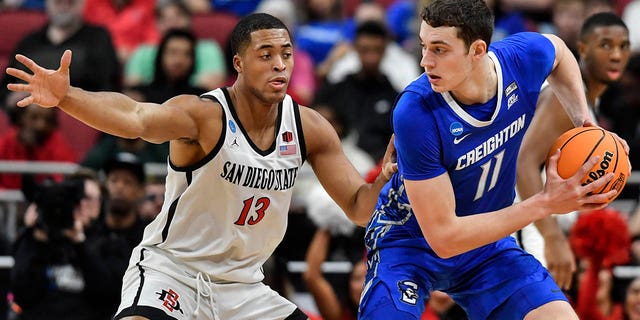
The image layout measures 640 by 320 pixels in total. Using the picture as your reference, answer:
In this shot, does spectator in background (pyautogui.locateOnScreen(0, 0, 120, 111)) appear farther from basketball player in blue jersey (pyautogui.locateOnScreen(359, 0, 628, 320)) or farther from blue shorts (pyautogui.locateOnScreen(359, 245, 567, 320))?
blue shorts (pyautogui.locateOnScreen(359, 245, 567, 320))

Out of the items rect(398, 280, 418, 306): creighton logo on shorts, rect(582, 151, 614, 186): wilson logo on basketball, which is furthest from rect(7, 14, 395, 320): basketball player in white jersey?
rect(582, 151, 614, 186): wilson logo on basketball

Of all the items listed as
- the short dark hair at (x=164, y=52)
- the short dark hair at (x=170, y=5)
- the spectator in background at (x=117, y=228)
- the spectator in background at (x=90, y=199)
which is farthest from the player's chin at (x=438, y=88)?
the short dark hair at (x=170, y=5)

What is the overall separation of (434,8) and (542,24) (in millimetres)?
7445

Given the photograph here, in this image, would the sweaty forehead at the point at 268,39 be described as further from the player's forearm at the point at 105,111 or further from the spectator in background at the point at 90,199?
the spectator in background at the point at 90,199

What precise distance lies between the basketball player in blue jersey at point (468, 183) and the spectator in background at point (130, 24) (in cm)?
704

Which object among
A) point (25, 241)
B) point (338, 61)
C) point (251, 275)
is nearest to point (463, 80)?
point (251, 275)

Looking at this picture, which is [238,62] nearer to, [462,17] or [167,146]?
Answer: [462,17]

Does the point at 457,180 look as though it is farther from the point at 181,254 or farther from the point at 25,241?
the point at 25,241

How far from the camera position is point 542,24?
12492 millimetres

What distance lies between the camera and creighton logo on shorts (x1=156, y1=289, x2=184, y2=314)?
574 centimetres

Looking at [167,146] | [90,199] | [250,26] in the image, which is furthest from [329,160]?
[167,146]

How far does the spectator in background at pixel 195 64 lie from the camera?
37.2 feet

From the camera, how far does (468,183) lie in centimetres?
562

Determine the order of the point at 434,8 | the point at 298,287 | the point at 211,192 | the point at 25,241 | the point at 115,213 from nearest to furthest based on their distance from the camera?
1. the point at 434,8
2. the point at 211,192
3. the point at 25,241
4. the point at 115,213
5. the point at 298,287
